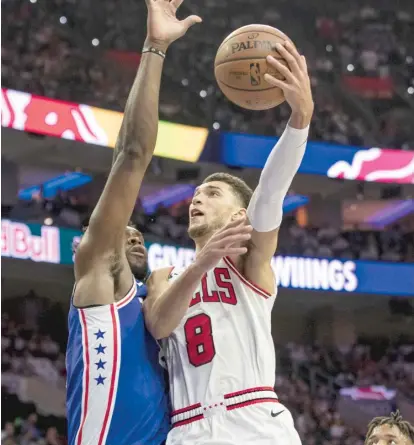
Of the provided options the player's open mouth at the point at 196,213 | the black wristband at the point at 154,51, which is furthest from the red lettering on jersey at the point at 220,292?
the black wristband at the point at 154,51

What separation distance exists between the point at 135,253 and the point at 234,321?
0.64 m

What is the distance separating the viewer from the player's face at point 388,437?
191 inches

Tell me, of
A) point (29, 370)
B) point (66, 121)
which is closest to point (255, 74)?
point (29, 370)

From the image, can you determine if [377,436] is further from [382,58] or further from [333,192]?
[382,58]

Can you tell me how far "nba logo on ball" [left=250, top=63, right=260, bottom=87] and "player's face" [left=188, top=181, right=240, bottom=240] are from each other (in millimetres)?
587

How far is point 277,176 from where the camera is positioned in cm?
364

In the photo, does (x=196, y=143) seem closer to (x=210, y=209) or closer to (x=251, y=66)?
(x=210, y=209)

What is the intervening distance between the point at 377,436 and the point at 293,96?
7.55 ft

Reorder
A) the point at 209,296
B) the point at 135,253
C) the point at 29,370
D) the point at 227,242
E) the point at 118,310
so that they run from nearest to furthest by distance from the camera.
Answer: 1. the point at 227,242
2. the point at 118,310
3. the point at 209,296
4. the point at 135,253
5. the point at 29,370

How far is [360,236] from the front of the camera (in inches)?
731

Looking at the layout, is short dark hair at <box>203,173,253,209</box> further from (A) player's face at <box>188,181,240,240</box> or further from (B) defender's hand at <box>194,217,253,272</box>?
(B) defender's hand at <box>194,217,253,272</box>

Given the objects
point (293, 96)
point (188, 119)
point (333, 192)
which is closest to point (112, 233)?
point (293, 96)

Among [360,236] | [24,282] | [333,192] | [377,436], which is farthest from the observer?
[333,192]

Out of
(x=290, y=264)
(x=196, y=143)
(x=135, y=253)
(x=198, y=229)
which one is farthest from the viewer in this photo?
(x=196, y=143)
